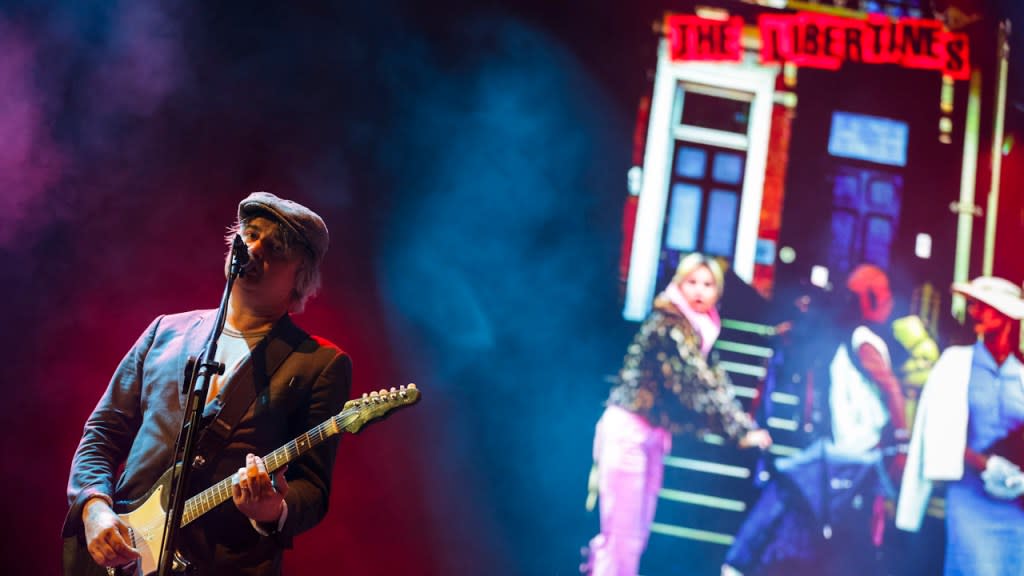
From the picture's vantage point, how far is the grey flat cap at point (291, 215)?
269 centimetres

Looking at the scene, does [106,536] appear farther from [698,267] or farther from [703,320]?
[698,267]

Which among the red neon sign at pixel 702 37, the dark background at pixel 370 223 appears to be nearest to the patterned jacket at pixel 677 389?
the dark background at pixel 370 223

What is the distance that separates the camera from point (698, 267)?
489 centimetres

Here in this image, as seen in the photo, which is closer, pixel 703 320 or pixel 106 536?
pixel 106 536

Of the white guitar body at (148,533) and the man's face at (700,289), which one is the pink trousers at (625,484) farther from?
the white guitar body at (148,533)

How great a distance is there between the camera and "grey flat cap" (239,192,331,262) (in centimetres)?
269

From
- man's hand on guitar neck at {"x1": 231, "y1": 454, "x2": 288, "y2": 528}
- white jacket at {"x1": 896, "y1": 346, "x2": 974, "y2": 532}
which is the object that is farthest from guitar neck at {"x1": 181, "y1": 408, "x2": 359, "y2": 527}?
white jacket at {"x1": 896, "y1": 346, "x2": 974, "y2": 532}

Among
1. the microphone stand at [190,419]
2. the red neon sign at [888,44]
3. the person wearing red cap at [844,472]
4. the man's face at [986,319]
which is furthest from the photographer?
the red neon sign at [888,44]

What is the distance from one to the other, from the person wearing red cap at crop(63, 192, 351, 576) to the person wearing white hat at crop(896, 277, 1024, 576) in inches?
137

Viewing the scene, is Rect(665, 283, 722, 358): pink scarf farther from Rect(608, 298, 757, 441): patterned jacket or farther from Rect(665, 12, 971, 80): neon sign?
Rect(665, 12, 971, 80): neon sign

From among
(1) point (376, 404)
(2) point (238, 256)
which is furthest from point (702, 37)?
(2) point (238, 256)

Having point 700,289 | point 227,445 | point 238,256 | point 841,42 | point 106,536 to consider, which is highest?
point 841,42

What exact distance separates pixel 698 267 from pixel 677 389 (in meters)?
0.67

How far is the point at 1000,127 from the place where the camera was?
5.24 metres
